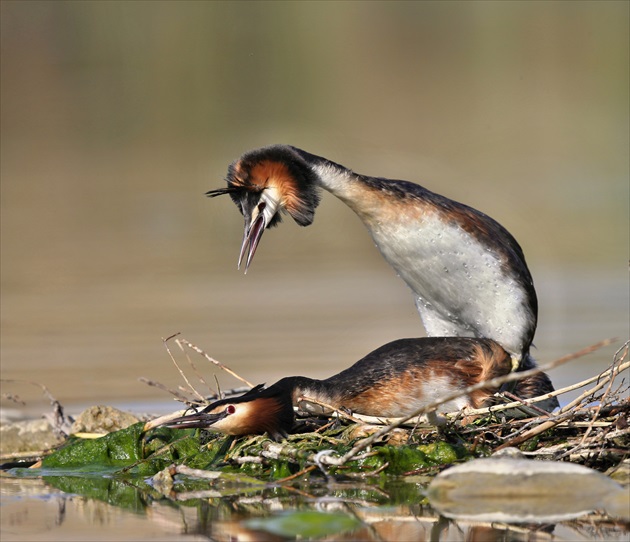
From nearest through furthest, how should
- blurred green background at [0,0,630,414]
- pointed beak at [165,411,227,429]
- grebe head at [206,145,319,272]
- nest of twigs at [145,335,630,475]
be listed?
nest of twigs at [145,335,630,475] < pointed beak at [165,411,227,429] < grebe head at [206,145,319,272] < blurred green background at [0,0,630,414]

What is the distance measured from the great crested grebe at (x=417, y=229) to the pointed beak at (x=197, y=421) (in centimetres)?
96

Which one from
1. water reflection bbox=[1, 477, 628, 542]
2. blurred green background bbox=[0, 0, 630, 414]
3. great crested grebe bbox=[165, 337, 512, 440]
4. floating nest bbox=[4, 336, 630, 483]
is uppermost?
blurred green background bbox=[0, 0, 630, 414]

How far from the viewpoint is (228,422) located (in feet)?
23.5

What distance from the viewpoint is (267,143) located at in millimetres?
25953

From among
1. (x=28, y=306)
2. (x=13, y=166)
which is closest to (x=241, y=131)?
(x=13, y=166)

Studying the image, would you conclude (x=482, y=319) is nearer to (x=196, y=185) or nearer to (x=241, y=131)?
(x=196, y=185)

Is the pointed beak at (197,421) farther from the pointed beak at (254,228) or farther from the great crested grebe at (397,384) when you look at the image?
the pointed beak at (254,228)

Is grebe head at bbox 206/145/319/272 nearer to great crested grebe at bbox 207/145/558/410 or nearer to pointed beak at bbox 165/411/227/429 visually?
great crested grebe at bbox 207/145/558/410

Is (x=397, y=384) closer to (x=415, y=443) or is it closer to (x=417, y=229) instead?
(x=415, y=443)

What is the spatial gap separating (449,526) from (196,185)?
693 inches

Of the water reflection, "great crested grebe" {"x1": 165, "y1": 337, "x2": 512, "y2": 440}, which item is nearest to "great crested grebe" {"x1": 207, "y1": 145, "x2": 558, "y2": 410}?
"great crested grebe" {"x1": 165, "y1": 337, "x2": 512, "y2": 440}

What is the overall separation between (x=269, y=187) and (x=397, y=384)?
48.8 inches

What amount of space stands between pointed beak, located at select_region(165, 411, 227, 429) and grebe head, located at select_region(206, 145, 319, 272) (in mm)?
908

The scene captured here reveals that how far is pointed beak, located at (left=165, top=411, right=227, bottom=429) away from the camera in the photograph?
7.13m
